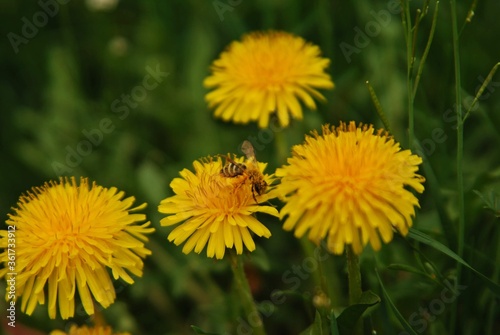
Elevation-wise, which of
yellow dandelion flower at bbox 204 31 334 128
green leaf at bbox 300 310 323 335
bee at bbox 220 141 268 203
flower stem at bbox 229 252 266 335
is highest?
yellow dandelion flower at bbox 204 31 334 128

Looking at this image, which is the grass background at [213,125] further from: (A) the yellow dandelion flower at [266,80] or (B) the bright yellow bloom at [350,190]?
(B) the bright yellow bloom at [350,190]

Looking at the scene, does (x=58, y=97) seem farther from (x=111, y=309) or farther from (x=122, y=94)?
(x=111, y=309)

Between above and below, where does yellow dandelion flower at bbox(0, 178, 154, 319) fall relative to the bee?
below

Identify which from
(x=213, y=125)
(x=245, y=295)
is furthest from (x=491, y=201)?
(x=213, y=125)

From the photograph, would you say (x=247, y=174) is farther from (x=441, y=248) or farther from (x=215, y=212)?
(x=441, y=248)

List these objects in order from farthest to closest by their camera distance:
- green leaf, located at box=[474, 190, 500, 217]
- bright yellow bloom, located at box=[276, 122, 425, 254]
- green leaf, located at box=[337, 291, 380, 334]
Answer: green leaf, located at box=[474, 190, 500, 217], green leaf, located at box=[337, 291, 380, 334], bright yellow bloom, located at box=[276, 122, 425, 254]

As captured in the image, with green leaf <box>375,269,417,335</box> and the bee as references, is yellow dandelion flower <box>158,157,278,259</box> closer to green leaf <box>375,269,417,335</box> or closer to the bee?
the bee

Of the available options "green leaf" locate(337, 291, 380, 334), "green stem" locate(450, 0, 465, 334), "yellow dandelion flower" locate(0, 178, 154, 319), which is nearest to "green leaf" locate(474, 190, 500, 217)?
"green stem" locate(450, 0, 465, 334)
